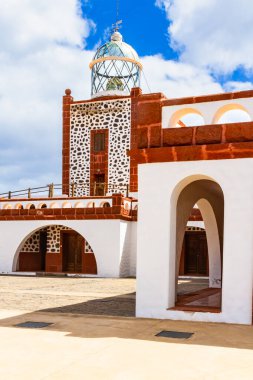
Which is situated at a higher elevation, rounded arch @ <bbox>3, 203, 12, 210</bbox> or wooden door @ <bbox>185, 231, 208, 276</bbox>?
rounded arch @ <bbox>3, 203, 12, 210</bbox>

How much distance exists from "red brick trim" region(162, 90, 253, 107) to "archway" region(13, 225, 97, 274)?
1266cm

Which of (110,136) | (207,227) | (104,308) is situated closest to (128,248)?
(110,136)

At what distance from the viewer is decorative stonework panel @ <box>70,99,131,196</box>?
23516 mm

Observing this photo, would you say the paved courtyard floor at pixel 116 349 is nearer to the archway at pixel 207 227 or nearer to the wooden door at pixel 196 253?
the archway at pixel 207 227

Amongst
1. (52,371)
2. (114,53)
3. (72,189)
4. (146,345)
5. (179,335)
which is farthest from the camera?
(114,53)

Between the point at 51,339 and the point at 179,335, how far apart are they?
1.53 m

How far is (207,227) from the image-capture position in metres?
11.3

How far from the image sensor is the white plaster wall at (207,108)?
7.18 m

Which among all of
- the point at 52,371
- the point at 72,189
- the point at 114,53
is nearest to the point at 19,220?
the point at 72,189

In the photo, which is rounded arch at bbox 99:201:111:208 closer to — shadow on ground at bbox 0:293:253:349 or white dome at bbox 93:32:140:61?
white dome at bbox 93:32:140:61

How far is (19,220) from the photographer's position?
19797 mm

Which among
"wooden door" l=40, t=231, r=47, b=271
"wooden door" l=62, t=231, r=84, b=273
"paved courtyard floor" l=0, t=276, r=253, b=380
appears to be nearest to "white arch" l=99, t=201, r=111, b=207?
"wooden door" l=62, t=231, r=84, b=273

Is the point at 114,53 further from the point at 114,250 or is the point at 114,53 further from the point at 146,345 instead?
the point at 146,345

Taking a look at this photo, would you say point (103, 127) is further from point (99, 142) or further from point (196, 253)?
point (196, 253)
